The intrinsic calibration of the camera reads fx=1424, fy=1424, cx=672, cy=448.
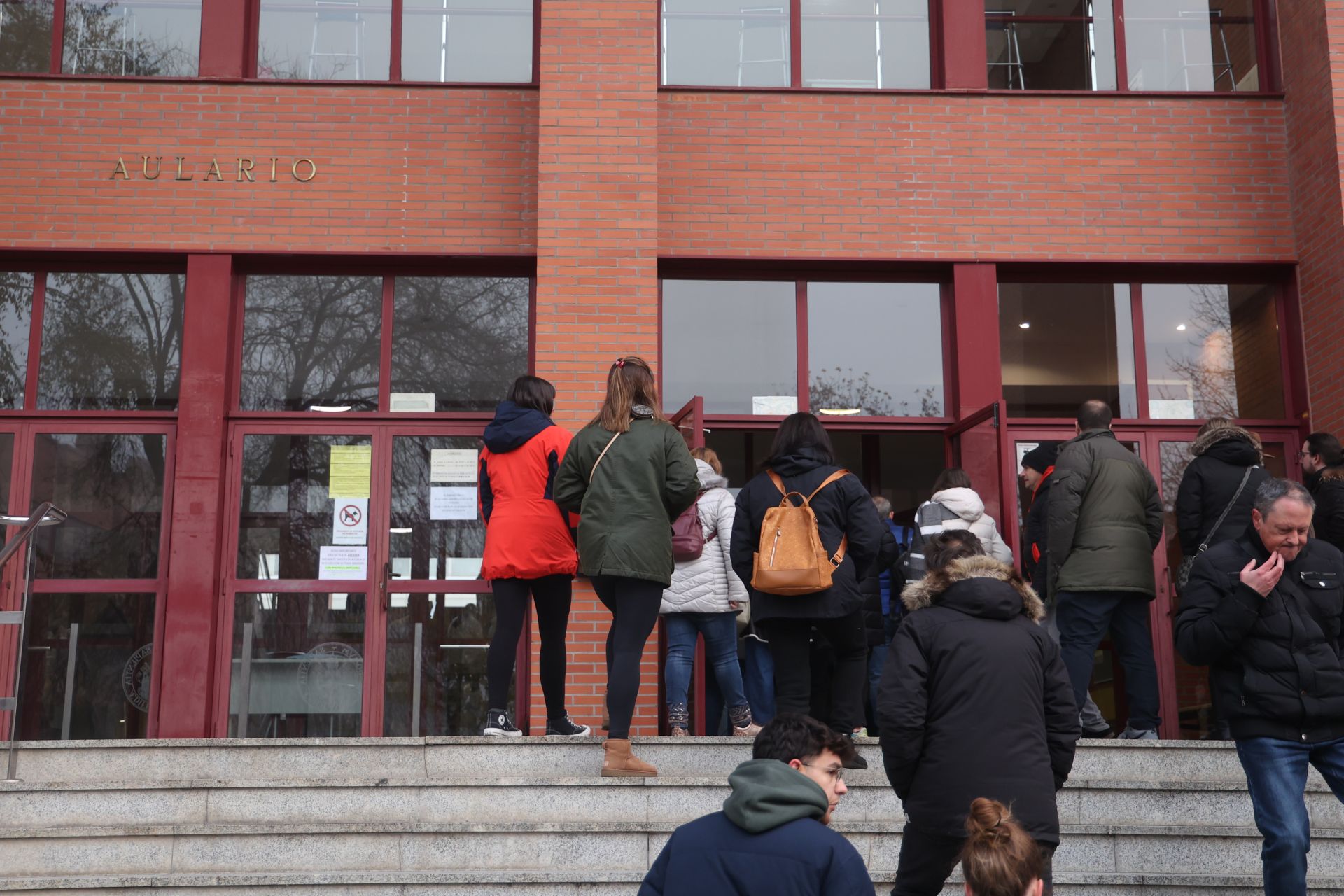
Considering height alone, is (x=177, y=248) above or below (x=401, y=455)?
above

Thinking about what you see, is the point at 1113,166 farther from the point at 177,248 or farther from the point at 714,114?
the point at 177,248

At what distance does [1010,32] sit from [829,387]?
3.21 meters

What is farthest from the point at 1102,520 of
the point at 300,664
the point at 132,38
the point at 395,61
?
the point at 132,38

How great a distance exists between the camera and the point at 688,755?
707cm

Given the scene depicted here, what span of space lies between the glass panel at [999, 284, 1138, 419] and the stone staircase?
4194mm

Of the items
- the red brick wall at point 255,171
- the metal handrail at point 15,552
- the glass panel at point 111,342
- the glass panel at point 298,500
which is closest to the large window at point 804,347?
the red brick wall at point 255,171

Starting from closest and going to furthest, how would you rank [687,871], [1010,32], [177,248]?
[687,871]
[177,248]
[1010,32]

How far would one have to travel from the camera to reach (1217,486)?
781 centimetres

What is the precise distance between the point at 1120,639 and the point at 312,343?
20.2 feet

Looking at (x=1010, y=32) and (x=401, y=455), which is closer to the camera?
(x=401, y=455)

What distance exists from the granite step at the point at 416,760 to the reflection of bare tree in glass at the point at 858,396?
4.10 metres

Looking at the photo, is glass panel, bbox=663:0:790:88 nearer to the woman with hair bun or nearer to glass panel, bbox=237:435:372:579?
glass panel, bbox=237:435:372:579

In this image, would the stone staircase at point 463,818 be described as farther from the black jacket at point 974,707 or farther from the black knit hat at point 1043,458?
the black knit hat at point 1043,458

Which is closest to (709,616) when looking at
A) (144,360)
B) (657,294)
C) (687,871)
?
(657,294)
